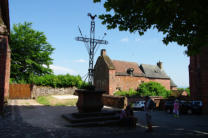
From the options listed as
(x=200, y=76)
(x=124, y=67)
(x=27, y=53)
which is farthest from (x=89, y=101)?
(x=124, y=67)

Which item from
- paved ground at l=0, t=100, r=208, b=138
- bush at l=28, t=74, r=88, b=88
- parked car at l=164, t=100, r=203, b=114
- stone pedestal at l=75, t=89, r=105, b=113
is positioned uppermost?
bush at l=28, t=74, r=88, b=88

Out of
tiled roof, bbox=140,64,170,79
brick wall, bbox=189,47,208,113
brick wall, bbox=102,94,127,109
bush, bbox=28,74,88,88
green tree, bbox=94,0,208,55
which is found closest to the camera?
green tree, bbox=94,0,208,55

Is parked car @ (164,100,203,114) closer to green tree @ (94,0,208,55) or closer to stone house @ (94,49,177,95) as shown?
green tree @ (94,0,208,55)

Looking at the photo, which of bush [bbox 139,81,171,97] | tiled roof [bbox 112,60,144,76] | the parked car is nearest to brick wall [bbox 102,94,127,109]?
the parked car

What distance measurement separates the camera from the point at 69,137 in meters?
6.16

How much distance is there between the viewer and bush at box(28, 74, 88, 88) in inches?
1032

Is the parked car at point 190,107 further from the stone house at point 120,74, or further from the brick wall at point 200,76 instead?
the stone house at point 120,74

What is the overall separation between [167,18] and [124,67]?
3286cm

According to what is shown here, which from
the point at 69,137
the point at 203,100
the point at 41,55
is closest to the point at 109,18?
the point at 69,137

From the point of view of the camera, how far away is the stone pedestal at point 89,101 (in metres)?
9.29

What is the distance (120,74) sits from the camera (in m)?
34.8

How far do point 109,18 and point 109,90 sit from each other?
82.6ft

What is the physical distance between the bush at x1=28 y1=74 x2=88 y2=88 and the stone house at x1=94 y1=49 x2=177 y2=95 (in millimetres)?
5735

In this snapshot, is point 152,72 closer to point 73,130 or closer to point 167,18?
point 73,130
